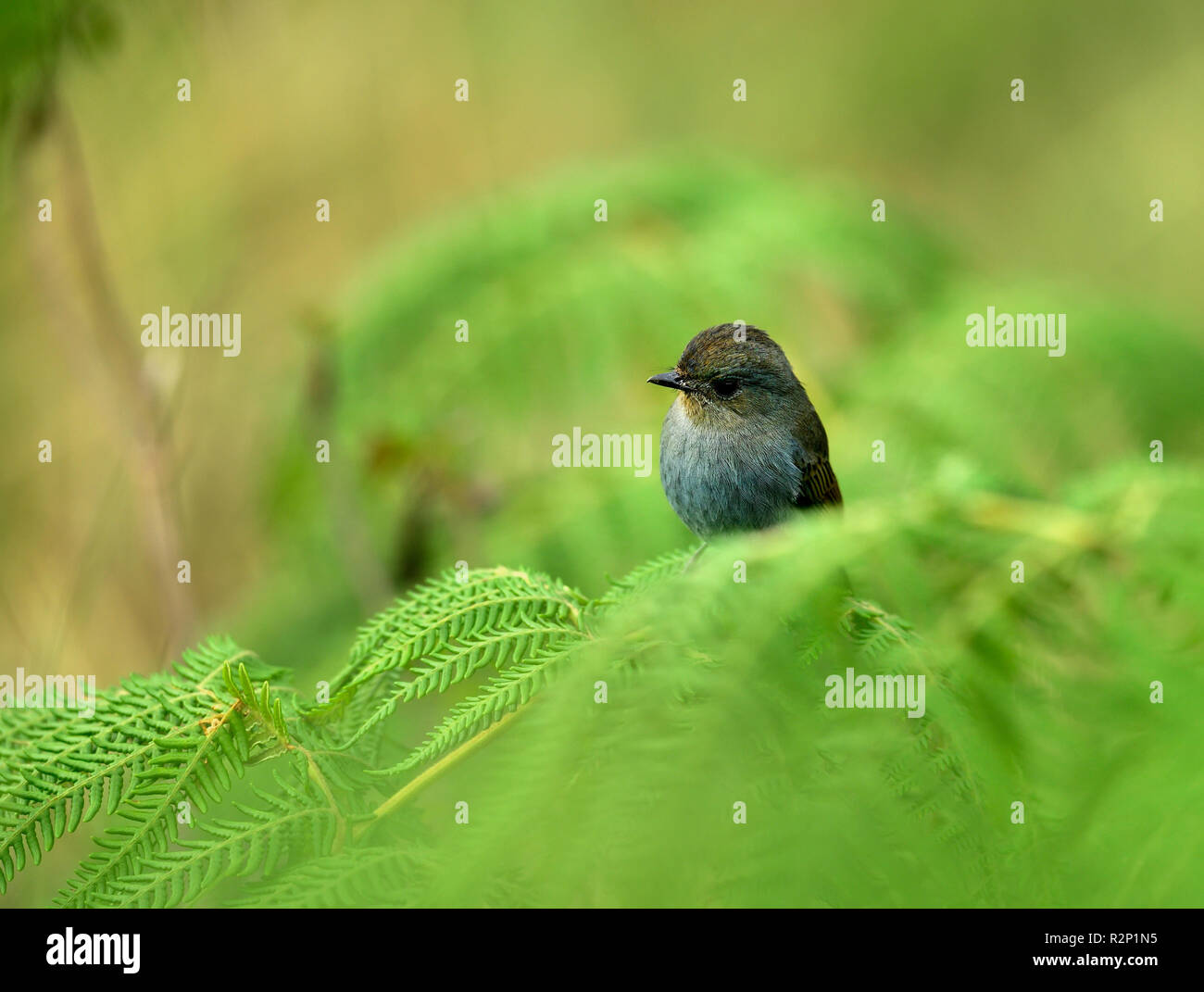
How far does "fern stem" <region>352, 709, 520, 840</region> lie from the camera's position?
1700mm

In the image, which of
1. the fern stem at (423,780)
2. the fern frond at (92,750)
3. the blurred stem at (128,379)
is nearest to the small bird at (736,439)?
the fern stem at (423,780)

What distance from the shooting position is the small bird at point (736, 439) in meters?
2.61

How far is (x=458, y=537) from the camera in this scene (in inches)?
153

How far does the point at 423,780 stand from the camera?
5.57 ft

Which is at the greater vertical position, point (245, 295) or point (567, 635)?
point (245, 295)

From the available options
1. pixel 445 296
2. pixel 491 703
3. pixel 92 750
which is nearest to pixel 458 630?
pixel 491 703

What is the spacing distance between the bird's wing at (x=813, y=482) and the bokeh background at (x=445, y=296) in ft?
0.98

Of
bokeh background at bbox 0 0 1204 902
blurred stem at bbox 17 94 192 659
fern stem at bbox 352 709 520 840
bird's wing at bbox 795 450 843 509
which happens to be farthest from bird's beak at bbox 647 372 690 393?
blurred stem at bbox 17 94 192 659

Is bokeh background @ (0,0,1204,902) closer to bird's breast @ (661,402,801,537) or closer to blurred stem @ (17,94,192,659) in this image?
blurred stem @ (17,94,192,659)

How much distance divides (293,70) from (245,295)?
155cm

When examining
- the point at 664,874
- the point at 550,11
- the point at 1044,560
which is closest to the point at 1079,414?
the point at 1044,560

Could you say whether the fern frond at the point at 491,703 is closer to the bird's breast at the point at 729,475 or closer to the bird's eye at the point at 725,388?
the bird's breast at the point at 729,475
